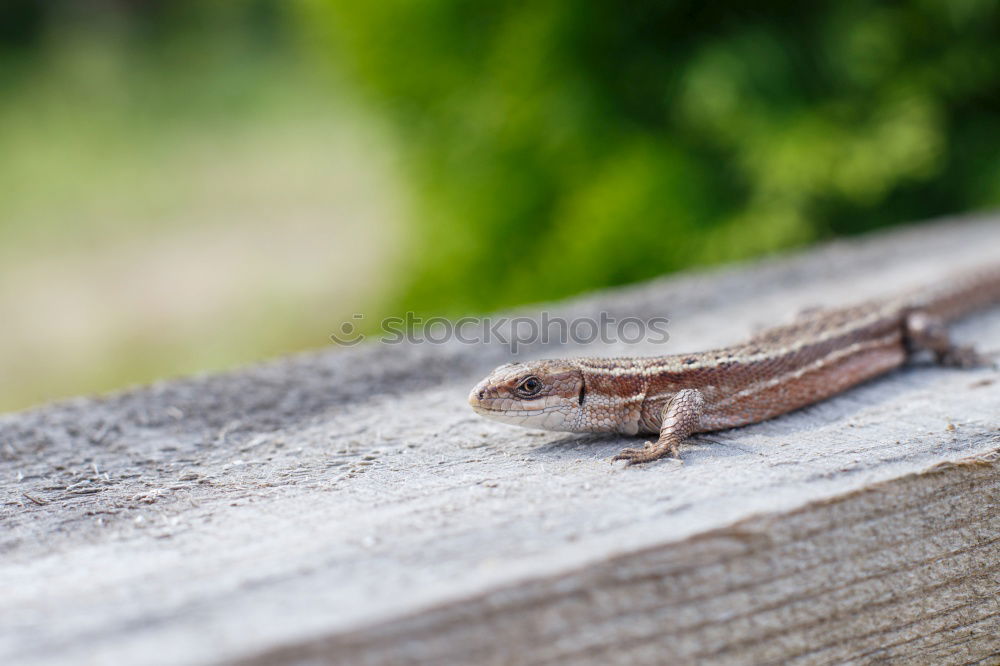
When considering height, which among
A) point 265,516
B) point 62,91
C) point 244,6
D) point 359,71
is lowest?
point 265,516

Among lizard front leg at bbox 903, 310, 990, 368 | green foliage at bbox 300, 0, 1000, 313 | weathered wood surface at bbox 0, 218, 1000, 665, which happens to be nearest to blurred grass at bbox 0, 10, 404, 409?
green foliage at bbox 300, 0, 1000, 313

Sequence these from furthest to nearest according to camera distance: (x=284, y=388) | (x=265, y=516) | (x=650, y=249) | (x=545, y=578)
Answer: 1. (x=650, y=249)
2. (x=284, y=388)
3. (x=265, y=516)
4. (x=545, y=578)

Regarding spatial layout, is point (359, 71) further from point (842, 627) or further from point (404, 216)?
point (842, 627)

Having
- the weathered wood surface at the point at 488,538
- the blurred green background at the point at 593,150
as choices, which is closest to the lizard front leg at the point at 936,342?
the weathered wood surface at the point at 488,538

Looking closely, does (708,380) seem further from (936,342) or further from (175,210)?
(175,210)

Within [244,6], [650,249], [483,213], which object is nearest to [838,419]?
[650,249]

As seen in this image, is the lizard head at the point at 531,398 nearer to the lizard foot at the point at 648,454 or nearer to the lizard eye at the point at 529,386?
the lizard eye at the point at 529,386
